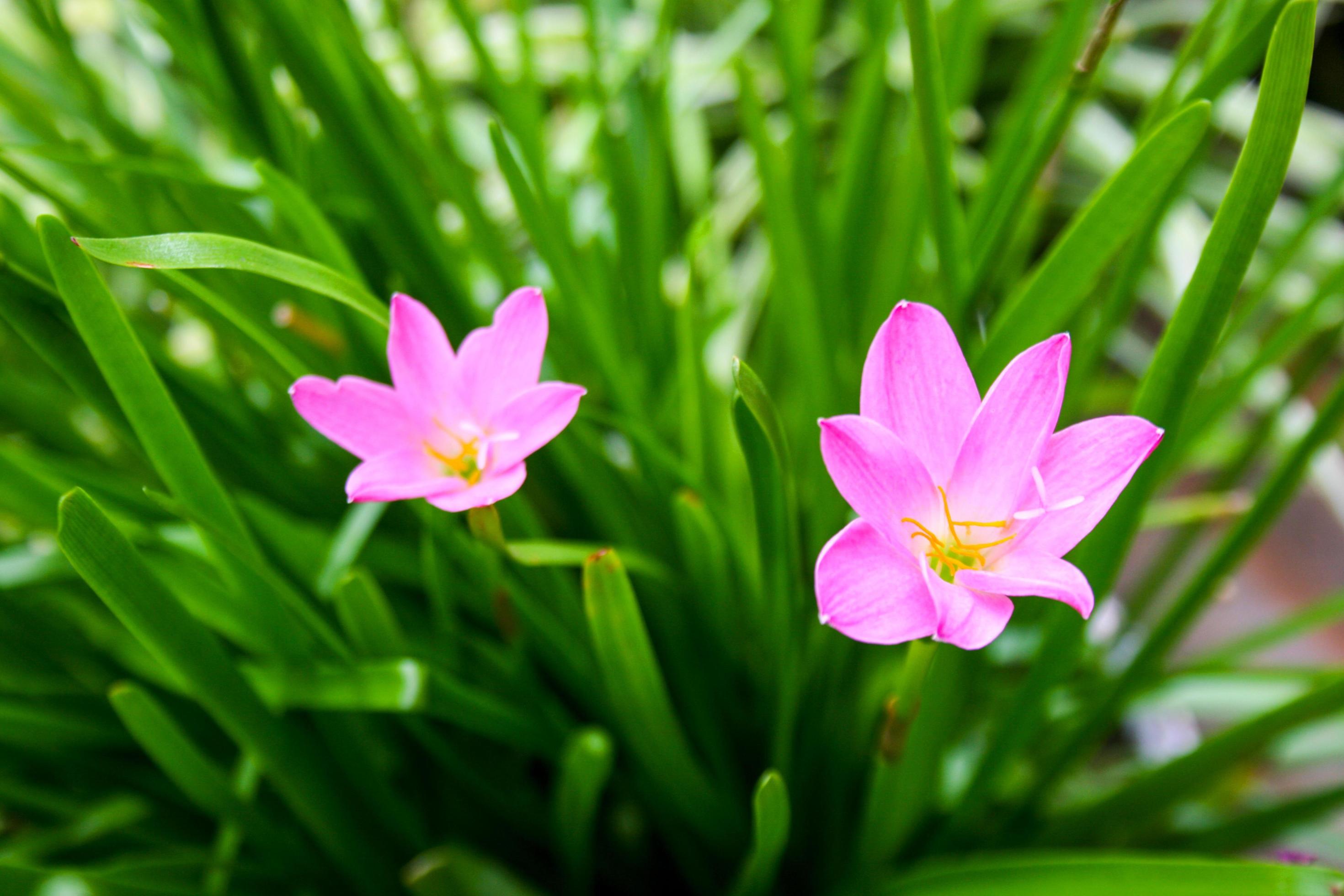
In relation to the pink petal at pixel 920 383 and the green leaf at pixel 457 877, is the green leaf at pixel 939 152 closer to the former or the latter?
the pink petal at pixel 920 383

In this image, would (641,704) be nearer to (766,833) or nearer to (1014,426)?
(766,833)

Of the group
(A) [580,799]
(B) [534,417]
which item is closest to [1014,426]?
(B) [534,417]

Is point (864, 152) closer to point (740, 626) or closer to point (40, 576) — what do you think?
point (740, 626)

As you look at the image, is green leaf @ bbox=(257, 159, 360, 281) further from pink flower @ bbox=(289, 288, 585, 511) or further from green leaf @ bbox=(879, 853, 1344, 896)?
green leaf @ bbox=(879, 853, 1344, 896)

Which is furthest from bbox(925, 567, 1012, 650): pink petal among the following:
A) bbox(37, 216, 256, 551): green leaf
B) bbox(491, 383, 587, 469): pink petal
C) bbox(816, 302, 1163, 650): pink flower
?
bbox(37, 216, 256, 551): green leaf

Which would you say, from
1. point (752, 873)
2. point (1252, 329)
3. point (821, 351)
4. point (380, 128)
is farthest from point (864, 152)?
point (1252, 329)

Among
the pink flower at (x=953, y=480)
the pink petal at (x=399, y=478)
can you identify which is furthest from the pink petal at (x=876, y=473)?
the pink petal at (x=399, y=478)
